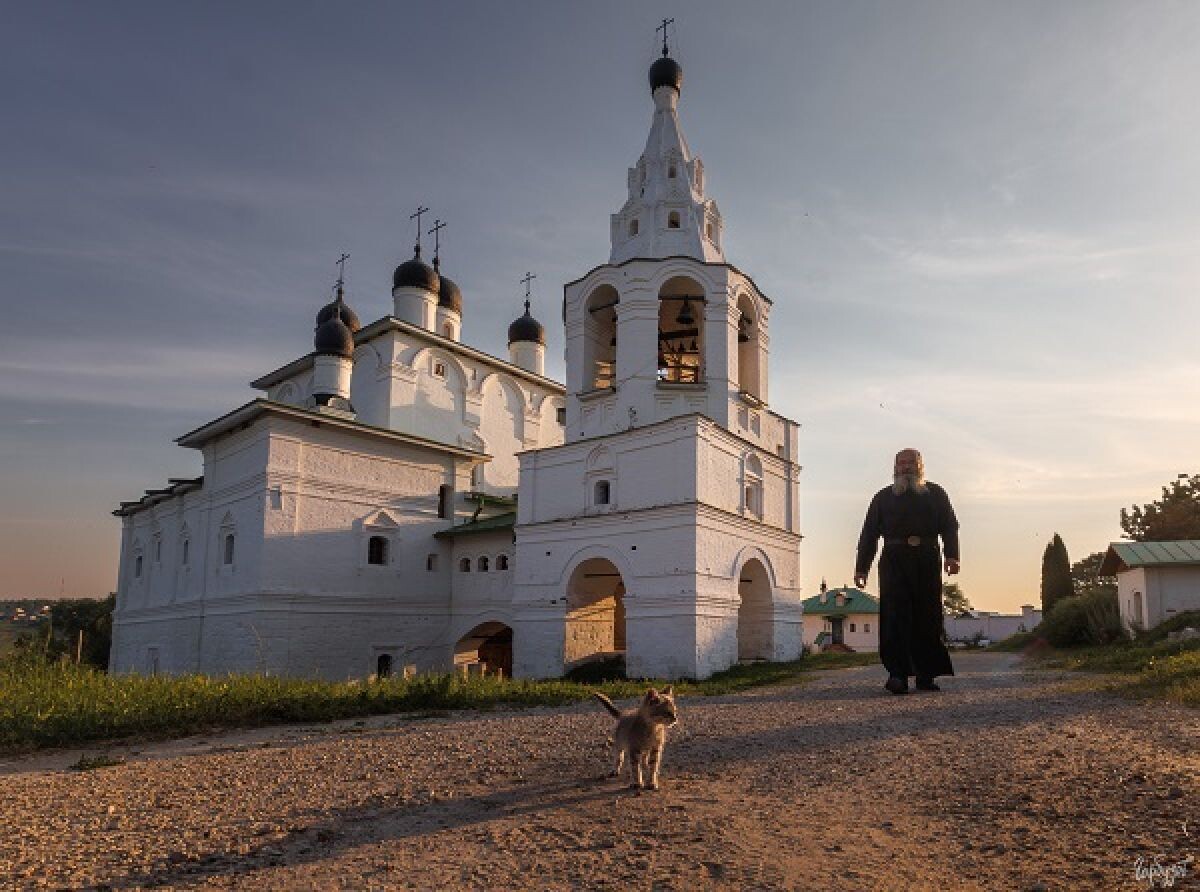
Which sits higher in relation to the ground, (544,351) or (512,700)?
(544,351)

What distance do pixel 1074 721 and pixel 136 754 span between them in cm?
805

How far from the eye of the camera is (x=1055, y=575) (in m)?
29.1

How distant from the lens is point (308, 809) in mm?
4566

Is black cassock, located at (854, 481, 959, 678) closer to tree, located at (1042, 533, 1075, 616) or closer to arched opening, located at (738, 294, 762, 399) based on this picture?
arched opening, located at (738, 294, 762, 399)

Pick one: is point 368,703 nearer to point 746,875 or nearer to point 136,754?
point 136,754

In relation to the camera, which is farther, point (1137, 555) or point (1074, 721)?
point (1137, 555)

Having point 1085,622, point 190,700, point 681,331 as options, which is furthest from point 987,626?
point 190,700

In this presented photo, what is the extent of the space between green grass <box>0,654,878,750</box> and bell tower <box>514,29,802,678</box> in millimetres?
5044

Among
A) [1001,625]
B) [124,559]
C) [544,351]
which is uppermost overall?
[544,351]

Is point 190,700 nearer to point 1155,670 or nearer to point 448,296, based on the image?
point 1155,670

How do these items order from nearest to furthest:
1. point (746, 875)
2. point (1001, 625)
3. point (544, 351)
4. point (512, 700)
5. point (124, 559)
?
point (746, 875), point (512, 700), point (124, 559), point (544, 351), point (1001, 625)

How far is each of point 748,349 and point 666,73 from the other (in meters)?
7.55

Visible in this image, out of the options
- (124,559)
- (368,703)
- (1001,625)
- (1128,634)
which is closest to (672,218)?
(368,703)

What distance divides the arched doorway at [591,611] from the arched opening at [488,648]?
3.71m
